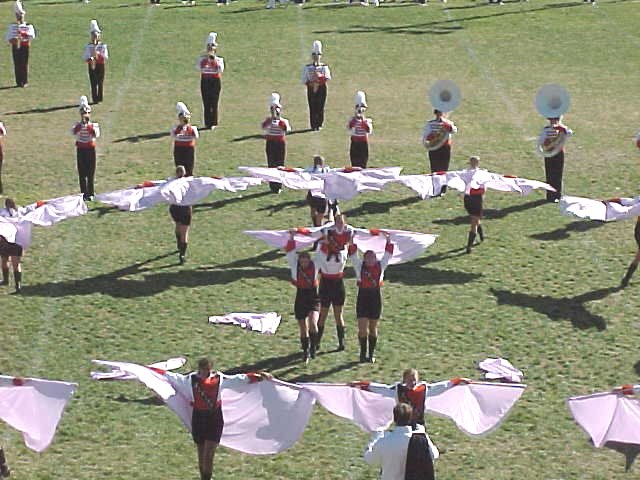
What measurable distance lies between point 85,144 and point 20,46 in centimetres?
800

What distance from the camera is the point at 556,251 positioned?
55.9 feet

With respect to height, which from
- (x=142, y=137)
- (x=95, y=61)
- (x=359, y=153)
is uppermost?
(x=95, y=61)

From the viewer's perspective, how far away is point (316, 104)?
902 inches

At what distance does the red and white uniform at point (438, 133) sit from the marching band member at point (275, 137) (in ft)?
6.68

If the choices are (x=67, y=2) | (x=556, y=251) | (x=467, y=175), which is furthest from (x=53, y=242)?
(x=67, y=2)

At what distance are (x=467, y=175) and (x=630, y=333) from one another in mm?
3554

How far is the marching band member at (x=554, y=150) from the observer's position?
740 inches

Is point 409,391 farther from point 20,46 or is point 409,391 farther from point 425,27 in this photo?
point 425,27

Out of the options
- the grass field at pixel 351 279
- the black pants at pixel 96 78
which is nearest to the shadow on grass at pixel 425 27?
the grass field at pixel 351 279

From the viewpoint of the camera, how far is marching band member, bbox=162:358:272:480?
34.8 feet

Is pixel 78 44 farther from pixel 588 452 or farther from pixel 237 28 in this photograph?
pixel 588 452

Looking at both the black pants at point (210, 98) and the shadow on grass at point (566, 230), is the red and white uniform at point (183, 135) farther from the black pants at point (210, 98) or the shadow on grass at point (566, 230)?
the shadow on grass at point (566, 230)

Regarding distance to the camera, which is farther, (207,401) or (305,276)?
(305,276)

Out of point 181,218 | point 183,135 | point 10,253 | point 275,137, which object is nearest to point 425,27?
point 275,137
